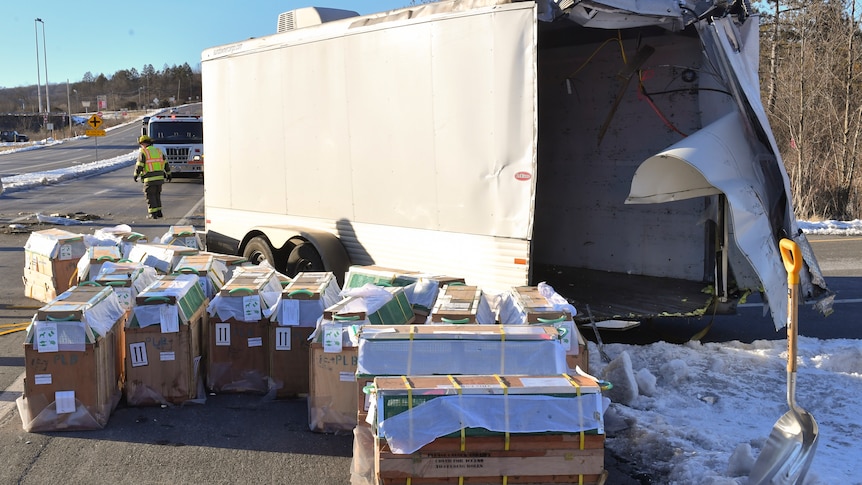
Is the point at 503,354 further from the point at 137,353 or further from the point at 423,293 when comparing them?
the point at 137,353

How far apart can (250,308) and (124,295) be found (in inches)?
44.5

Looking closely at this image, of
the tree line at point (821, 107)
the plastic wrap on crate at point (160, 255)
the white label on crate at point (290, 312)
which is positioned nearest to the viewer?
the white label on crate at point (290, 312)

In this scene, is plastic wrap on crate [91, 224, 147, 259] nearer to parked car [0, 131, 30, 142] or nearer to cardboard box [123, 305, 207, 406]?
cardboard box [123, 305, 207, 406]

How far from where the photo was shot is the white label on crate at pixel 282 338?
582 cm

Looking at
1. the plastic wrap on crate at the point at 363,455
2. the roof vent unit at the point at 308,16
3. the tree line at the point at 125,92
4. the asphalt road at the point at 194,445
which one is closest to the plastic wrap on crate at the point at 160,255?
the asphalt road at the point at 194,445

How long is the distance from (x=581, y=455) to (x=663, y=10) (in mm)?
3705

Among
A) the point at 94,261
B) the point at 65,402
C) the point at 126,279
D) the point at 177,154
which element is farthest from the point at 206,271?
the point at 177,154

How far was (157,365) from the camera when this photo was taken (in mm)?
5641

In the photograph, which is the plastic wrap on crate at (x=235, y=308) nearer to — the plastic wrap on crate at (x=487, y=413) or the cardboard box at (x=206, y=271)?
→ the cardboard box at (x=206, y=271)

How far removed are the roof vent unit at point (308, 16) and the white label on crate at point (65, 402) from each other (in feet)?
15.7

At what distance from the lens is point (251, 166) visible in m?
9.23

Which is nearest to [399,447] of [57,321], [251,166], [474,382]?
[474,382]

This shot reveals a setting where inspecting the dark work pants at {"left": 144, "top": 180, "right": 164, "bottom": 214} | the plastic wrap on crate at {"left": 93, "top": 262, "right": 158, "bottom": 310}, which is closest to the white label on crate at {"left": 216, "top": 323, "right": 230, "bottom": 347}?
the plastic wrap on crate at {"left": 93, "top": 262, "right": 158, "bottom": 310}

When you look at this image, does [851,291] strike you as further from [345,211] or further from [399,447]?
[399,447]
